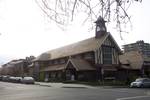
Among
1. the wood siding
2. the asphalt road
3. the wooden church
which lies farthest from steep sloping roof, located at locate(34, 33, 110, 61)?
the asphalt road

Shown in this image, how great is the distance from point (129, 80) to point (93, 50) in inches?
355

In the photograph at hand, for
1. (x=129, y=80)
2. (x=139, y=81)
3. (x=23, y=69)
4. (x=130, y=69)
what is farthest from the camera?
A: (x=23, y=69)

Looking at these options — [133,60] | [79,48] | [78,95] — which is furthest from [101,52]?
[78,95]

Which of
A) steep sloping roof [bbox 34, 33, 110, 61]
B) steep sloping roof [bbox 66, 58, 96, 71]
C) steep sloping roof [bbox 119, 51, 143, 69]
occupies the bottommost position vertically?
steep sloping roof [bbox 66, 58, 96, 71]

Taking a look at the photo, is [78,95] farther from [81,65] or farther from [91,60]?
[91,60]

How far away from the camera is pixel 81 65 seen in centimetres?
5666

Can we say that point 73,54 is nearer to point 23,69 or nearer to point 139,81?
point 139,81

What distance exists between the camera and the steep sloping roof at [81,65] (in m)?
55.5

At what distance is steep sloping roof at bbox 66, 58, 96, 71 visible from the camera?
55.5 m

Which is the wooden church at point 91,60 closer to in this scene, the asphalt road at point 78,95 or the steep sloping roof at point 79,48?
the steep sloping roof at point 79,48

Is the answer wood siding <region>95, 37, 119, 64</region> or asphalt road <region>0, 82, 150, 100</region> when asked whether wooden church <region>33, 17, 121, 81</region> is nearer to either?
wood siding <region>95, 37, 119, 64</region>

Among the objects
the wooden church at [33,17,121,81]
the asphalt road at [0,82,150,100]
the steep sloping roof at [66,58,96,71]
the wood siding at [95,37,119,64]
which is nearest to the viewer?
the asphalt road at [0,82,150,100]

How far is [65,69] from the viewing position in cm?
5975

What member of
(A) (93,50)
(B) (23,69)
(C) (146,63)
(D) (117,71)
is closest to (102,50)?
(A) (93,50)
